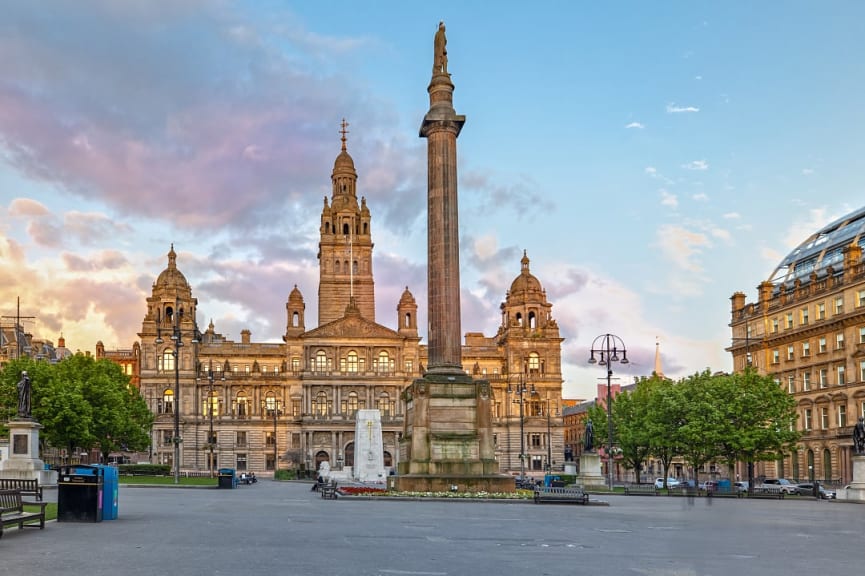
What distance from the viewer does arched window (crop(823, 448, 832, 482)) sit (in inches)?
3115

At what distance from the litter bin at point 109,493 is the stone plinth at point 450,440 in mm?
16658

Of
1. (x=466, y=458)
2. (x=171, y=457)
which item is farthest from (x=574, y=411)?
(x=466, y=458)

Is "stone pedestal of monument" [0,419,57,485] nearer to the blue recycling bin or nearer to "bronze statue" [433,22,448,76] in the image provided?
the blue recycling bin

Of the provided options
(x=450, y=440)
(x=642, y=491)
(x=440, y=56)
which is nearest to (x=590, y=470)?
(x=642, y=491)

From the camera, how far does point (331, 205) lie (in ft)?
485

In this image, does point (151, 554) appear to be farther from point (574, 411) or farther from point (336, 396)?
point (574, 411)

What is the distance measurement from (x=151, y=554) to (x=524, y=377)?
117 m

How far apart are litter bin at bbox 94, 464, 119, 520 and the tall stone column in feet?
62.3

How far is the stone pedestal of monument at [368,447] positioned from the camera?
6562 cm

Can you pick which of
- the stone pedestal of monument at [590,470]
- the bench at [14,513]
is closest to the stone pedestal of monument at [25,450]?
the bench at [14,513]

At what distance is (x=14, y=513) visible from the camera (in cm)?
2355

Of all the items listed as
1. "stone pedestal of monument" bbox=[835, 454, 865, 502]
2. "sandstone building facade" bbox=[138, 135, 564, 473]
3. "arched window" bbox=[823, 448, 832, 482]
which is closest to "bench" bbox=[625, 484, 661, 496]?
"stone pedestal of monument" bbox=[835, 454, 865, 502]

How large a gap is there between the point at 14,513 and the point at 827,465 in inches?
2794

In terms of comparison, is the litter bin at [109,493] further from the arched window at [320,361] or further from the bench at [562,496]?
the arched window at [320,361]
